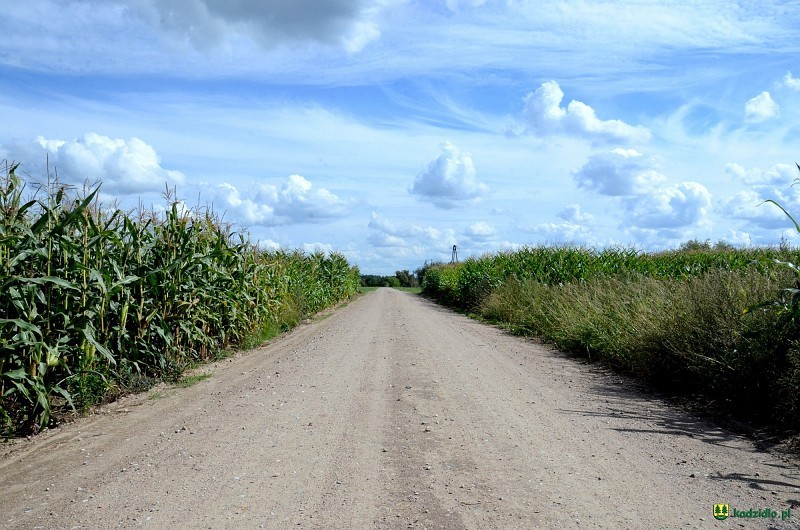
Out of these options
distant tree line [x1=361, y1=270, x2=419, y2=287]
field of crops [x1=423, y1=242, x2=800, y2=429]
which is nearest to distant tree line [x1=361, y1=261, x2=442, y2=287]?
distant tree line [x1=361, y1=270, x2=419, y2=287]

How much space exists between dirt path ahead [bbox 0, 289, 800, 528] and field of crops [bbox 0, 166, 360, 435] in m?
0.62

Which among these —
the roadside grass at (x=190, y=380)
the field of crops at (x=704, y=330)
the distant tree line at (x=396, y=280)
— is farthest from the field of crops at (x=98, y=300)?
the distant tree line at (x=396, y=280)

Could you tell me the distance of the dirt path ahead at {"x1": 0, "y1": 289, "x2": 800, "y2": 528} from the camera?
170 inches

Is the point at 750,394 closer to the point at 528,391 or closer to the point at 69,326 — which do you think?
the point at 528,391

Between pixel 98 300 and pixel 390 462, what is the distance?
4556 millimetres

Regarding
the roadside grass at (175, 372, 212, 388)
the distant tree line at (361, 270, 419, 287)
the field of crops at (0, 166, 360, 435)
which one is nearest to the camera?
the field of crops at (0, 166, 360, 435)

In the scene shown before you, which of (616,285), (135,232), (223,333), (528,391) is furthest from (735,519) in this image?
(616,285)

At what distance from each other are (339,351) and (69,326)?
6.47m

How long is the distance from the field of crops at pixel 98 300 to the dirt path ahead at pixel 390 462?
62cm

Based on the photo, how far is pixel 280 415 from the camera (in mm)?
7113

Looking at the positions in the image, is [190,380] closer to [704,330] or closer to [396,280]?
[704,330]

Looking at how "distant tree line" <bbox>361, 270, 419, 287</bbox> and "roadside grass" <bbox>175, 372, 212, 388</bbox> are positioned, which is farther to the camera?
"distant tree line" <bbox>361, 270, 419, 287</bbox>

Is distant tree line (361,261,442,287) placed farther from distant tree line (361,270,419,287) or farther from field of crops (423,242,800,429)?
field of crops (423,242,800,429)

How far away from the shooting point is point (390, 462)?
541 cm
